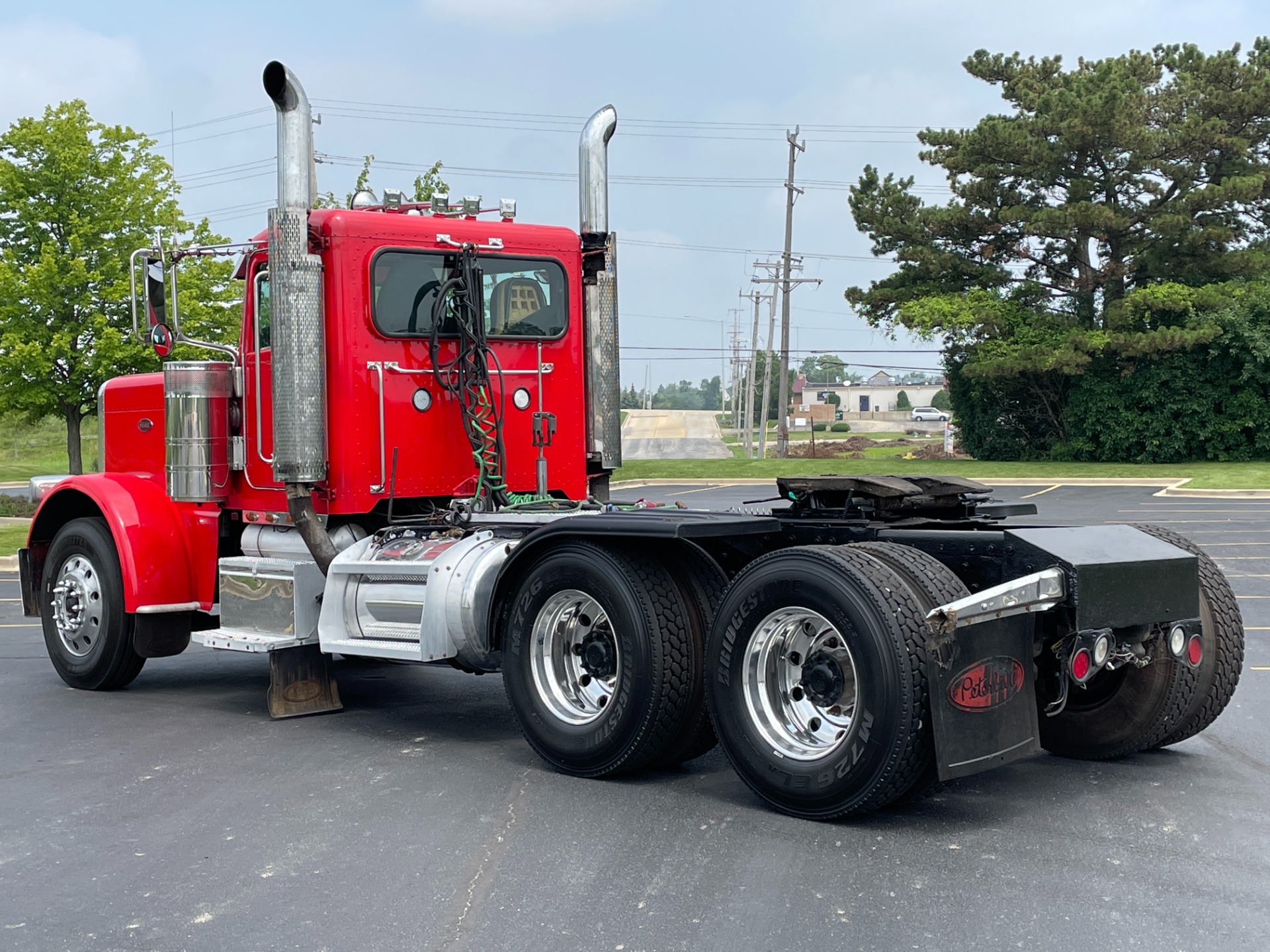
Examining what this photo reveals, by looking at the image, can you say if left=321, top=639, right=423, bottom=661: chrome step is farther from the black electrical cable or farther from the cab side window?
the cab side window

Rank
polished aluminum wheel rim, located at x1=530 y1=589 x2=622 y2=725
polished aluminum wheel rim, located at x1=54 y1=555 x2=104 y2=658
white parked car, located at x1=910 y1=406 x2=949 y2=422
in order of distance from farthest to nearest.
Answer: white parked car, located at x1=910 y1=406 x2=949 y2=422 < polished aluminum wheel rim, located at x1=54 y1=555 x2=104 y2=658 < polished aluminum wheel rim, located at x1=530 y1=589 x2=622 y2=725

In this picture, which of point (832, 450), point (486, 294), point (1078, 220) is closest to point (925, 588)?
point (486, 294)

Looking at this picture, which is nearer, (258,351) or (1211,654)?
(1211,654)

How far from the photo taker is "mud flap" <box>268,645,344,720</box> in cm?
785

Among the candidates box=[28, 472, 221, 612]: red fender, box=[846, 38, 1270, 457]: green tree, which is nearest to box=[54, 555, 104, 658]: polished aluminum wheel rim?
box=[28, 472, 221, 612]: red fender

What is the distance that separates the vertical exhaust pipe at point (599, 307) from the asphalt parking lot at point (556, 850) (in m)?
2.12

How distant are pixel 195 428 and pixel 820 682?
467 centimetres

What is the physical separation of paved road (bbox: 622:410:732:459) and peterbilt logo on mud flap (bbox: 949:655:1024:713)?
1898 inches

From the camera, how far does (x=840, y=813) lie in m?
5.30

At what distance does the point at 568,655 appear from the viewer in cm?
657

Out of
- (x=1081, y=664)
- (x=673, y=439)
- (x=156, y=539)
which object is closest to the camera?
(x=1081, y=664)

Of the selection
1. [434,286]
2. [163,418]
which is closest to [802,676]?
[434,286]

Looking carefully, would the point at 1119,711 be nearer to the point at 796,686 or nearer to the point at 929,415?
the point at 796,686

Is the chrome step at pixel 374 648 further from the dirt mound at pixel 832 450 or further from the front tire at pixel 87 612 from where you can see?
the dirt mound at pixel 832 450
